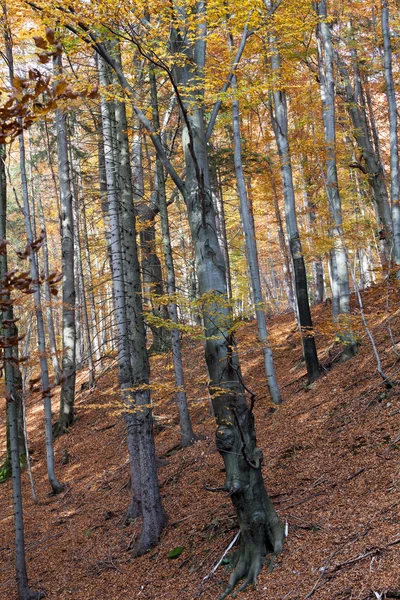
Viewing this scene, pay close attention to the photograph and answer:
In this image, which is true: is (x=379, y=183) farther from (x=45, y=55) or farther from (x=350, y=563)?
(x=45, y=55)

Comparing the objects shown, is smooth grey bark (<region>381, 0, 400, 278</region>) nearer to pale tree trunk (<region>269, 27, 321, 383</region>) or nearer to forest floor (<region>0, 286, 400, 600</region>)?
forest floor (<region>0, 286, 400, 600</region>)

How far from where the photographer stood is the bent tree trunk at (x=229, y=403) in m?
4.99

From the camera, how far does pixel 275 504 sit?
6004 mm

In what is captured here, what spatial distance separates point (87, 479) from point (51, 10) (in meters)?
9.57

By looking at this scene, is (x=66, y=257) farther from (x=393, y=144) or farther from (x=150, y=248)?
(x=393, y=144)

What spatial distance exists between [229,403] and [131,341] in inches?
113

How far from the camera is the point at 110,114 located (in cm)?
839

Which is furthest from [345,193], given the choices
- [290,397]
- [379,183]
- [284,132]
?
[290,397]

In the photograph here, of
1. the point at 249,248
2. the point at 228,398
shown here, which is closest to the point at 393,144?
the point at 249,248

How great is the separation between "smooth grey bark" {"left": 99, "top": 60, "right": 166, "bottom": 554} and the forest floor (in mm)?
320

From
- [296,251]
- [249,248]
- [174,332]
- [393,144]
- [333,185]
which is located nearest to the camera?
[393,144]

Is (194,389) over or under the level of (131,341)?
under

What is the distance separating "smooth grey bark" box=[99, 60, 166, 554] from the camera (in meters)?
7.20

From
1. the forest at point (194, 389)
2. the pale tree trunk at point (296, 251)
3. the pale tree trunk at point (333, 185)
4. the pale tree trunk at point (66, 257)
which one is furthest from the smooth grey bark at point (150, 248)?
the pale tree trunk at point (333, 185)
